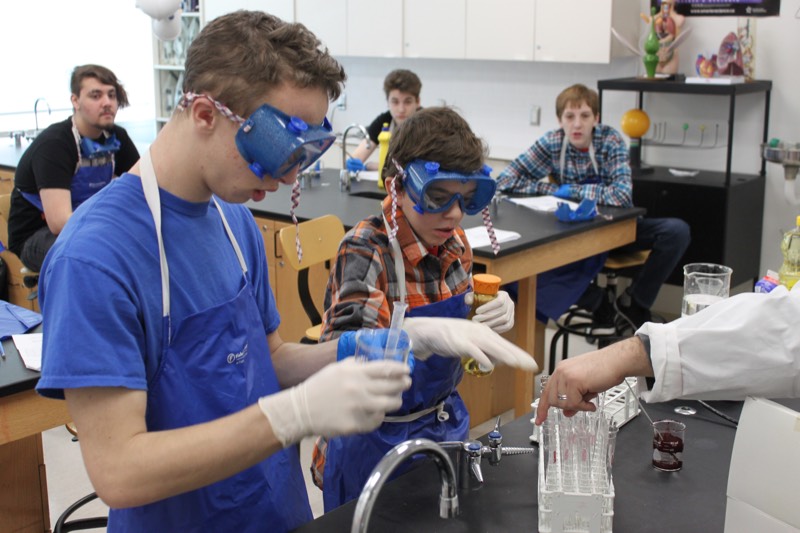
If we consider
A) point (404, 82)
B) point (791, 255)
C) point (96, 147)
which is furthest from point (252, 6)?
point (791, 255)

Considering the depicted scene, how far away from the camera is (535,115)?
6094mm

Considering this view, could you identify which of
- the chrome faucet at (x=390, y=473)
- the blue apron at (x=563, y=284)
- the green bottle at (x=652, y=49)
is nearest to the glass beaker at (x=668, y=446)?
the chrome faucet at (x=390, y=473)

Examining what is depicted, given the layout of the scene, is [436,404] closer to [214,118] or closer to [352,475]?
[352,475]

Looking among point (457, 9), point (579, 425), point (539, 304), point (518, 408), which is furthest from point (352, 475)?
point (457, 9)

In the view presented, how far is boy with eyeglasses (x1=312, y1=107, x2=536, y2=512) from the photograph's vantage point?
1.98 m

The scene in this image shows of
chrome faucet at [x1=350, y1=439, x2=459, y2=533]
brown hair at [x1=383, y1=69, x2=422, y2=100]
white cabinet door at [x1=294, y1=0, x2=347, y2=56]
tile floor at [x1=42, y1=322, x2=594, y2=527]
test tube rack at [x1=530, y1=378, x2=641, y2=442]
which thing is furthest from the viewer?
white cabinet door at [x1=294, y1=0, x2=347, y2=56]

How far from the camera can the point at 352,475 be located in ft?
6.49

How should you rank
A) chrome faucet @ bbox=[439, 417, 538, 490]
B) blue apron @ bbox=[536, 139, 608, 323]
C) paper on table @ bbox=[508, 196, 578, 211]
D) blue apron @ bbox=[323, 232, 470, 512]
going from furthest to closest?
paper on table @ bbox=[508, 196, 578, 211] → blue apron @ bbox=[536, 139, 608, 323] → blue apron @ bbox=[323, 232, 470, 512] → chrome faucet @ bbox=[439, 417, 538, 490]

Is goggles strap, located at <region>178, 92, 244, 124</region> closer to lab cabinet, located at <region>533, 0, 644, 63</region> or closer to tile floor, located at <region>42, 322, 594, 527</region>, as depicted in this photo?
tile floor, located at <region>42, 322, 594, 527</region>

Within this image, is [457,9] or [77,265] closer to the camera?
[77,265]

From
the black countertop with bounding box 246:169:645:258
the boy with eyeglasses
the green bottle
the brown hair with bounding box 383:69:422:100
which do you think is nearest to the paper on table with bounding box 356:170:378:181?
the black countertop with bounding box 246:169:645:258

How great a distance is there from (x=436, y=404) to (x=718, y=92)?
3.46 m

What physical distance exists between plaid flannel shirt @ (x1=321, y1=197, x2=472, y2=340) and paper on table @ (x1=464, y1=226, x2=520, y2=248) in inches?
51.6

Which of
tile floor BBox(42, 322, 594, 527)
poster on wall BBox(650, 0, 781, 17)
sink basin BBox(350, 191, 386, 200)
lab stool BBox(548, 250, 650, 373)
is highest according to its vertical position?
poster on wall BBox(650, 0, 781, 17)
